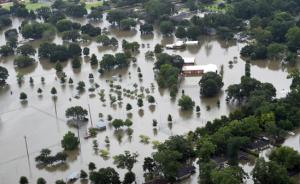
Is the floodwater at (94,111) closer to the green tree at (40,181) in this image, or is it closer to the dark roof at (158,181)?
the dark roof at (158,181)

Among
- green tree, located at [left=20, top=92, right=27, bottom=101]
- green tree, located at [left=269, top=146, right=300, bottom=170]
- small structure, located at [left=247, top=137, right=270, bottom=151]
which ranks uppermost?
green tree, located at [left=269, top=146, right=300, bottom=170]

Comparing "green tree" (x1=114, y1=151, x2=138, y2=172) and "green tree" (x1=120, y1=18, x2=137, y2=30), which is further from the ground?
"green tree" (x1=120, y1=18, x2=137, y2=30)

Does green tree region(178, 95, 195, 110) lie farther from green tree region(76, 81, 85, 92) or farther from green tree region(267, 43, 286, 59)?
green tree region(267, 43, 286, 59)

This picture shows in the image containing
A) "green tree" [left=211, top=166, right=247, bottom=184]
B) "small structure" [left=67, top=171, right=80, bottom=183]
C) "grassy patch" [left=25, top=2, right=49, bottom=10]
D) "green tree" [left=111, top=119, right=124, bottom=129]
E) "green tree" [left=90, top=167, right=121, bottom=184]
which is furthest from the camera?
"grassy patch" [left=25, top=2, right=49, bottom=10]

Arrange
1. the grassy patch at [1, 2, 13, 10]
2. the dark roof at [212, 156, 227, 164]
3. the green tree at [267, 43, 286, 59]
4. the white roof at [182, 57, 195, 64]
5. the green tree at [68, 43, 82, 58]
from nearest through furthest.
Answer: the dark roof at [212, 156, 227, 164] < the green tree at [267, 43, 286, 59] < the white roof at [182, 57, 195, 64] < the green tree at [68, 43, 82, 58] < the grassy patch at [1, 2, 13, 10]

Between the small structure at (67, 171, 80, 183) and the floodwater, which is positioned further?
the floodwater

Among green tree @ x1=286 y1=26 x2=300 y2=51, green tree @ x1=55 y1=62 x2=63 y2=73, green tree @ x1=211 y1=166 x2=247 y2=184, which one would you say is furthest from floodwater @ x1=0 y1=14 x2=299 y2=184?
green tree @ x1=211 y1=166 x2=247 y2=184

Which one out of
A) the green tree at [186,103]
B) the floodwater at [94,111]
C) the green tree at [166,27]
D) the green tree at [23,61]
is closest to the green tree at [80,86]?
the floodwater at [94,111]
